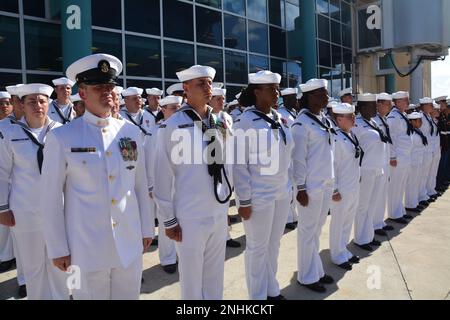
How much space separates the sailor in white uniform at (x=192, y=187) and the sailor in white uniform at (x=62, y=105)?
11.1ft

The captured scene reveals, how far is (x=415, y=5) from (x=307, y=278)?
16.9 metres

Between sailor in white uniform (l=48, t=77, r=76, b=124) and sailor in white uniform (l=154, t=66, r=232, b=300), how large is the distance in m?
3.38

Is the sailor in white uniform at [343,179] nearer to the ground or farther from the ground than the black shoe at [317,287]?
farther from the ground

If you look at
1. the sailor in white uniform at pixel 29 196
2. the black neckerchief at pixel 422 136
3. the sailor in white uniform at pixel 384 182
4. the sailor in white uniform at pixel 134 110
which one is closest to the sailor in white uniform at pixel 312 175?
the sailor in white uniform at pixel 384 182

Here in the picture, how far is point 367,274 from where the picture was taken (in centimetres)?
437

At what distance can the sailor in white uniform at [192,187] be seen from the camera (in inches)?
111

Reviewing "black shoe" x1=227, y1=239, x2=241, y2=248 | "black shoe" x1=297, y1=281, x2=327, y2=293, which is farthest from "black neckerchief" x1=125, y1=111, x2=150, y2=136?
"black shoe" x1=297, y1=281, x2=327, y2=293

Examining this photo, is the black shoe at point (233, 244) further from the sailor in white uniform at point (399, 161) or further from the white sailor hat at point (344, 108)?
the sailor in white uniform at point (399, 161)

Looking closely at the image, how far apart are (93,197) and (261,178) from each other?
5.25ft

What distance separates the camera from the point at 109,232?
7.71ft

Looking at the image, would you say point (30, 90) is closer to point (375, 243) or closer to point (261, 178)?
point (261, 178)

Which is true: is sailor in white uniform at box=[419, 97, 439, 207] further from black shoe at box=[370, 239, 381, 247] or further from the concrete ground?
black shoe at box=[370, 239, 381, 247]

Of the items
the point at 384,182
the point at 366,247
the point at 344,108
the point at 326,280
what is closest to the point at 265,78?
the point at 344,108

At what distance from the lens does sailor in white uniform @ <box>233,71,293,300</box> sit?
3.45 metres
